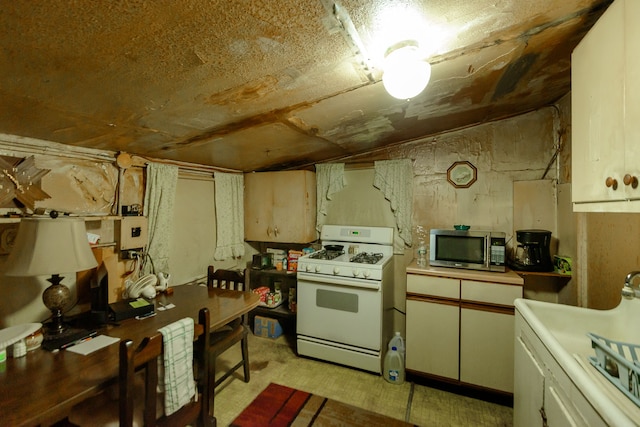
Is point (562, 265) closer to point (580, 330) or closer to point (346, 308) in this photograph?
point (580, 330)

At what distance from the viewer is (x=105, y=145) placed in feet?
6.49

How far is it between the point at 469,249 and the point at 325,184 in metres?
1.68

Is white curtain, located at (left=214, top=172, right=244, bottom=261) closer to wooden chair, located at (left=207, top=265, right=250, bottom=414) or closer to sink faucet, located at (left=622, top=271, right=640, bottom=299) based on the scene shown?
wooden chair, located at (left=207, top=265, right=250, bottom=414)

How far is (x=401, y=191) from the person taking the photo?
2.95 meters

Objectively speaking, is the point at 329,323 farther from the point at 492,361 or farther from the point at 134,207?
the point at 134,207

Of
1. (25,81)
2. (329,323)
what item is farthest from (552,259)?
(25,81)

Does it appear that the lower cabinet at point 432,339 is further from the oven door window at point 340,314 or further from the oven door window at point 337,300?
the oven door window at point 337,300

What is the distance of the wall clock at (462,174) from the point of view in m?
2.71

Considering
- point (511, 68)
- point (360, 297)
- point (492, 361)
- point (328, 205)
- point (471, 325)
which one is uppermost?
point (511, 68)

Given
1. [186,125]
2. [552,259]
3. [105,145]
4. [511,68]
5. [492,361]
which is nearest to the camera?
[511,68]

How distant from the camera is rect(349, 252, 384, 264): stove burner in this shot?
2628 mm

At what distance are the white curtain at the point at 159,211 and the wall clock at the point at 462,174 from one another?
275 centimetres

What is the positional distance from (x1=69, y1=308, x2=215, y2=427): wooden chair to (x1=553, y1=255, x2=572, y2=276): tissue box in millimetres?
2644

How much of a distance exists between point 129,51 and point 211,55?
11.7 inches
